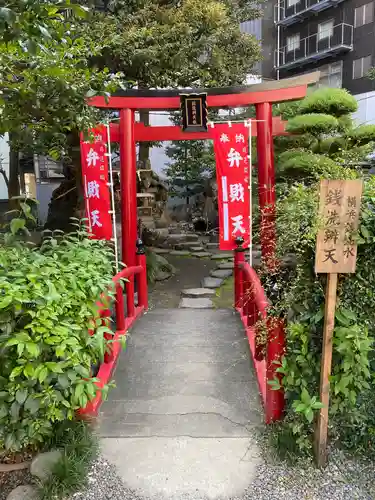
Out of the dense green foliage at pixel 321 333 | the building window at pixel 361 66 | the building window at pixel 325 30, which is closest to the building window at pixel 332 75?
the building window at pixel 361 66

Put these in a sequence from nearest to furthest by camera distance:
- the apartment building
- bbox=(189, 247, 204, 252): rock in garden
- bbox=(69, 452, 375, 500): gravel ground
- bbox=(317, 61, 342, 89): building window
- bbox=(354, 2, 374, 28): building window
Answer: bbox=(69, 452, 375, 500): gravel ground → bbox=(189, 247, 204, 252): rock in garden → bbox=(354, 2, 374, 28): building window → the apartment building → bbox=(317, 61, 342, 89): building window

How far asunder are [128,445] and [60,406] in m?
0.84

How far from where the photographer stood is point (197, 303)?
8273 millimetres

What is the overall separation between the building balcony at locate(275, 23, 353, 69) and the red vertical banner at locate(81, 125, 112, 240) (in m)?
17.5

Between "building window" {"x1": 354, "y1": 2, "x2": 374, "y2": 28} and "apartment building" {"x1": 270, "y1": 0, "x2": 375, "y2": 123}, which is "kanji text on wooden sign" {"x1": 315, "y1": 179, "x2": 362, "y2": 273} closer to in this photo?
"apartment building" {"x1": 270, "y1": 0, "x2": 375, "y2": 123}

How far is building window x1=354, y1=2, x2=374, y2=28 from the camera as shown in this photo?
19.1 metres

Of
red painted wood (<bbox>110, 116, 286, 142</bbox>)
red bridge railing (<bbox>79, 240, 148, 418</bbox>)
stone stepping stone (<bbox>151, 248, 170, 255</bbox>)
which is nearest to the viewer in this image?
red bridge railing (<bbox>79, 240, 148, 418</bbox>)

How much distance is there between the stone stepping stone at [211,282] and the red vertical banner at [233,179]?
296 cm

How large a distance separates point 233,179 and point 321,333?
4.53 metres

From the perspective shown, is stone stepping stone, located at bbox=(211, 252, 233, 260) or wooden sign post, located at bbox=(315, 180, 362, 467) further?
stone stepping stone, located at bbox=(211, 252, 233, 260)

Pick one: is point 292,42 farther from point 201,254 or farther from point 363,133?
point 363,133

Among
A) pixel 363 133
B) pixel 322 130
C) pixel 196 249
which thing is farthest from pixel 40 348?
pixel 196 249

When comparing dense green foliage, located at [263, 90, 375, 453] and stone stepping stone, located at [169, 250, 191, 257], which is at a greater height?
dense green foliage, located at [263, 90, 375, 453]

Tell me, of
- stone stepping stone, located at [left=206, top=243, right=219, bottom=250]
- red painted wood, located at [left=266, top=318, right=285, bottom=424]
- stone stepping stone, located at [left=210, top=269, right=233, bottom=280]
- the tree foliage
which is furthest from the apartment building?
red painted wood, located at [left=266, top=318, right=285, bottom=424]
